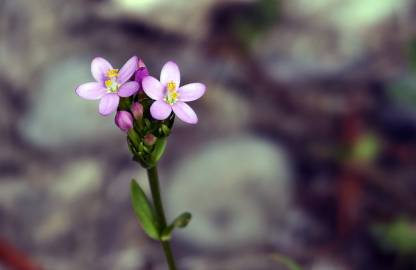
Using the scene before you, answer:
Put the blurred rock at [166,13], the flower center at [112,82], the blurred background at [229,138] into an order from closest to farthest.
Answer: the flower center at [112,82] → the blurred background at [229,138] → the blurred rock at [166,13]

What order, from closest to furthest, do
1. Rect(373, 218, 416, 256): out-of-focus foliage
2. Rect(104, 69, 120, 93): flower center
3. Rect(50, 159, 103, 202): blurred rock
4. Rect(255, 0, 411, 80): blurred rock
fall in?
Rect(104, 69, 120, 93): flower center, Rect(373, 218, 416, 256): out-of-focus foliage, Rect(50, 159, 103, 202): blurred rock, Rect(255, 0, 411, 80): blurred rock

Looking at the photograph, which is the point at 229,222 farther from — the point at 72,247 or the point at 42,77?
the point at 42,77

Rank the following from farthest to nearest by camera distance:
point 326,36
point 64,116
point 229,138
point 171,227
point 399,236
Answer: point 326,36
point 64,116
point 229,138
point 399,236
point 171,227

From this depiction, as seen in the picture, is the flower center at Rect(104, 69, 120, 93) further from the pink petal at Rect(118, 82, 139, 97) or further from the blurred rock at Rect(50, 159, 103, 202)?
the blurred rock at Rect(50, 159, 103, 202)

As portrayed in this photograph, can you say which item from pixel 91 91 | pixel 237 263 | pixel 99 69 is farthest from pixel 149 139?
pixel 237 263

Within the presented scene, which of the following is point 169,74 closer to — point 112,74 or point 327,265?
point 112,74

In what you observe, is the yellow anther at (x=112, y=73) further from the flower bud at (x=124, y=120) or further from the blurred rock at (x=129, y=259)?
the blurred rock at (x=129, y=259)

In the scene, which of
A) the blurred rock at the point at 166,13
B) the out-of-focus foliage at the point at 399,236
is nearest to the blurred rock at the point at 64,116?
the blurred rock at the point at 166,13

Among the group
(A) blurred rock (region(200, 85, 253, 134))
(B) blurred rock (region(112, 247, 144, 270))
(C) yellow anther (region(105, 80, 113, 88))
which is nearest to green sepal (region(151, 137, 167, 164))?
(C) yellow anther (region(105, 80, 113, 88))
